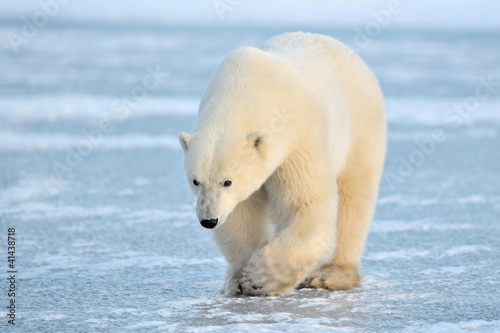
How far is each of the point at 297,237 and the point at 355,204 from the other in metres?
0.76

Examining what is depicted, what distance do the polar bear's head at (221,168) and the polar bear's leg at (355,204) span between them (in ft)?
3.11

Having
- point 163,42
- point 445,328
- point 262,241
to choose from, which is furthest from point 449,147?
point 163,42

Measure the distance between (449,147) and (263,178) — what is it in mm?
4809

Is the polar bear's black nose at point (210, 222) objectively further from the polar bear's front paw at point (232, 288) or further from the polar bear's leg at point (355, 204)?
the polar bear's leg at point (355, 204)

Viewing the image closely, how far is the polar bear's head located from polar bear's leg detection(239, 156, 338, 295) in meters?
0.24

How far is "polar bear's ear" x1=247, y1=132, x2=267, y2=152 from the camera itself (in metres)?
3.03

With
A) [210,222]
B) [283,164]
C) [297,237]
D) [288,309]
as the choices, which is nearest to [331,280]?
[297,237]

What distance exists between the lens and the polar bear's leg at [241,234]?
11.5 ft

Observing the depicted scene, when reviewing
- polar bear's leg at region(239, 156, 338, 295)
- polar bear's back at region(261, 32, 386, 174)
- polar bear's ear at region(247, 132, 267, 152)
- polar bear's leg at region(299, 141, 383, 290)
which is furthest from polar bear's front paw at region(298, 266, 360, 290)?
polar bear's ear at region(247, 132, 267, 152)

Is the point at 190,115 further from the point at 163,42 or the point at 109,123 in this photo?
the point at 163,42

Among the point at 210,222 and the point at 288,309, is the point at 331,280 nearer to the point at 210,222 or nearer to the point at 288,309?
the point at 288,309

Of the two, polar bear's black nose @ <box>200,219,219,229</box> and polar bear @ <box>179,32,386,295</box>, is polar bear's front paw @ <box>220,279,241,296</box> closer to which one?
polar bear @ <box>179,32,386,295</box>

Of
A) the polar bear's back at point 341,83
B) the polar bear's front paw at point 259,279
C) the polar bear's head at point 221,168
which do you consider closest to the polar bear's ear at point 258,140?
the polar bear's head at point 221,168

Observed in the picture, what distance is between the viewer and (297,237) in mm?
3254
